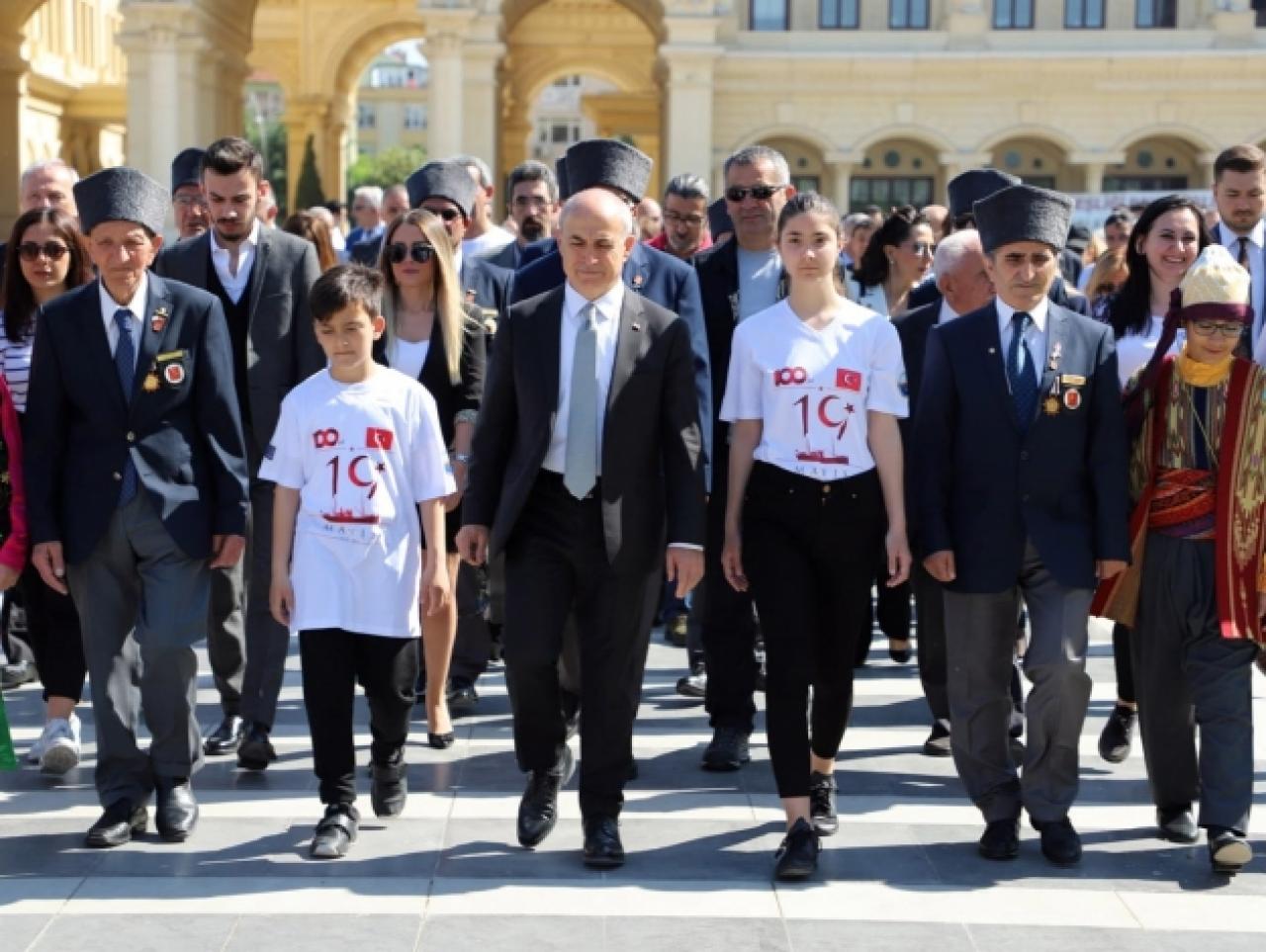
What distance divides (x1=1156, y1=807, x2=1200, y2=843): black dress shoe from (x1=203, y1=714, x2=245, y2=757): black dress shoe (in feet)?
12.0

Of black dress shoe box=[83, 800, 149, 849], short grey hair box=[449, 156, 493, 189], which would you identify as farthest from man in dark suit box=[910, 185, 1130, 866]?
short grey hair box=[449, 156, 493, 189]

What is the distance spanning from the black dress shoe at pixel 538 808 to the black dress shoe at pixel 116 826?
1349mm

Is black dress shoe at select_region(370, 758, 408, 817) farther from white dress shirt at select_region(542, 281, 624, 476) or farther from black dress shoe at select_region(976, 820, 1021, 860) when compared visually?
black dress shoe at select_region(976, 820, 1021, 860)

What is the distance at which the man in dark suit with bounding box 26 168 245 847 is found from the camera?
6.53 meters

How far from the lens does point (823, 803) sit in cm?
669

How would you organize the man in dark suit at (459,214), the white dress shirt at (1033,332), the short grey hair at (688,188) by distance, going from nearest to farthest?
the white dress shirt at (1033,332), the man in dark suit at (459,214), the short grey hair at (688,188)

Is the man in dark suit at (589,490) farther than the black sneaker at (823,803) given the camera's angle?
No

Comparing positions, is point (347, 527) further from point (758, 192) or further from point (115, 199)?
point (758, 192)

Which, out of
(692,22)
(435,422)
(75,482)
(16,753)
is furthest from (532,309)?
(692,22)

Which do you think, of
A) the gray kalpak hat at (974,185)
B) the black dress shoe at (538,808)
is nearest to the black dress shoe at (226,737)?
the black dress shoe at (538,808)

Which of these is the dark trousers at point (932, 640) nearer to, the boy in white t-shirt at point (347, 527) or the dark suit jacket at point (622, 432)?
the dark suit jacket at point (622, 432)

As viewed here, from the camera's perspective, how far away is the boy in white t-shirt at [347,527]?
21.1ft

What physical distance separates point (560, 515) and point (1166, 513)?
214cm

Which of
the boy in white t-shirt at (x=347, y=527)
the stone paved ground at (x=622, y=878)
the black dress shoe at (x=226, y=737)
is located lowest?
the stone paved ground at (x=622, y=878)
